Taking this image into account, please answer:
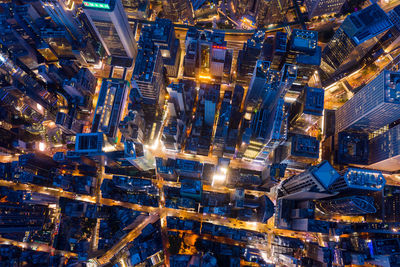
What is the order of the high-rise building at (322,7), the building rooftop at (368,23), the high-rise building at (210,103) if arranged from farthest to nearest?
the high-rise building at (322,7), the building rooftop at (368,23), the high-rise building at (210,103)

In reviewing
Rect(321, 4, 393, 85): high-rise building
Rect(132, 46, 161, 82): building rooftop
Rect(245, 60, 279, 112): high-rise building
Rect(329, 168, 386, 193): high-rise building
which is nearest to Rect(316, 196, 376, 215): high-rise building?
Rect(329, 168, 386, 193): high-rise building

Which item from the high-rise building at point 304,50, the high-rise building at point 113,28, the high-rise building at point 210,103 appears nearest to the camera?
the high-rise building at point 113,28

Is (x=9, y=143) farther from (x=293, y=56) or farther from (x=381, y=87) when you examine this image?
(x=381, y=87)

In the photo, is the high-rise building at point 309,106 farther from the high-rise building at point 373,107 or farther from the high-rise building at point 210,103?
the high-rise building at point 210,103

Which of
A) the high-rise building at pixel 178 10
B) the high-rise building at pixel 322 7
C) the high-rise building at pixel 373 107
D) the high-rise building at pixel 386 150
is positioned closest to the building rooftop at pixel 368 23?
the high-rise building at pixel 322 7

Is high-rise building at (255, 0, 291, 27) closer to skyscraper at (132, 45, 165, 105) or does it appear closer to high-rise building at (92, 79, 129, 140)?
skyscraper at (132, 45, 165, 105)

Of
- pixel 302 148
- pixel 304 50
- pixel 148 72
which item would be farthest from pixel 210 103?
pixel 304 50

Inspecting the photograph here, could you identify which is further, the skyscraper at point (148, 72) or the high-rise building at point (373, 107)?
the skyscraper at point (148, 72)
